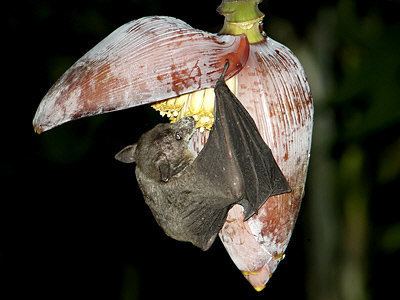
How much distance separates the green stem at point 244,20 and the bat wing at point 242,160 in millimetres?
147

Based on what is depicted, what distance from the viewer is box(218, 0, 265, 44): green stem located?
4.87 feet

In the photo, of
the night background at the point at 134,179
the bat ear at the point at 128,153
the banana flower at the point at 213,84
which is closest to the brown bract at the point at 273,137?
the banana flower at the point at 213,84

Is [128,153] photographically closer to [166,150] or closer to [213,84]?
[166,150]

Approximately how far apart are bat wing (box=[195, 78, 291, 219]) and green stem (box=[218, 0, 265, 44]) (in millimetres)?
147

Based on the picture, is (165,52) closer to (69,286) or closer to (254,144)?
(254,144)

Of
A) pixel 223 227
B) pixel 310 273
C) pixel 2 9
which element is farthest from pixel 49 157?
pixel 223 227

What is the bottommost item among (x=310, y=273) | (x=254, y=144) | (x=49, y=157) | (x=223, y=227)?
(x=310, y=273)

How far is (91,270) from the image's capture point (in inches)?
232

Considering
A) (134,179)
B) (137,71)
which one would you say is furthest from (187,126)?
(134,179)

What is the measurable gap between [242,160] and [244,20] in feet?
0.71

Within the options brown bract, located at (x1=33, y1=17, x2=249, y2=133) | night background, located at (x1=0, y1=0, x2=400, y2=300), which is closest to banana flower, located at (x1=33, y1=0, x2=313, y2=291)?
brown bract, located at (x1=33, y1=17, x2=249, y2=133)

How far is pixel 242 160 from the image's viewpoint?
1467 mm

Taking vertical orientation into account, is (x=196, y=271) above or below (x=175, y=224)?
below

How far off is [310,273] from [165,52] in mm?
3140
